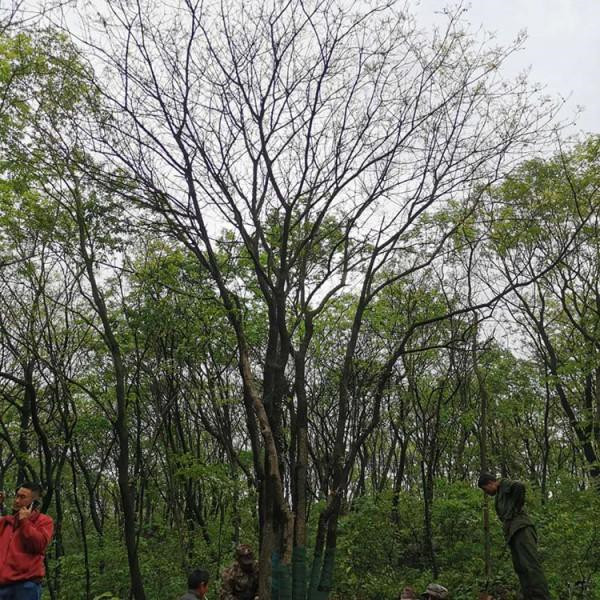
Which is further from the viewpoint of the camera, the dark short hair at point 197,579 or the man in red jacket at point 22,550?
the dark short hair at point 197,579

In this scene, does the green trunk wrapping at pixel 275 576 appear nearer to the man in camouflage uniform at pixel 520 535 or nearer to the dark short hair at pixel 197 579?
the dark short hair at pixel 197 579

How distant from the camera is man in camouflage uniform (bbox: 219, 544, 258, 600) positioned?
355 inches

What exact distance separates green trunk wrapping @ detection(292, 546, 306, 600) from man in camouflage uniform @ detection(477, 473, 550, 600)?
7.46ft

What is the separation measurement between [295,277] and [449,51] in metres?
4.02

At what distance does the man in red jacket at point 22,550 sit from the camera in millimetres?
5875

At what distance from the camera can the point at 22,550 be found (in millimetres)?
5930

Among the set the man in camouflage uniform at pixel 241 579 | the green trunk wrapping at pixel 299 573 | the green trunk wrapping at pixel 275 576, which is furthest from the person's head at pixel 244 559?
the green trunk wrapping at pixel 275 576

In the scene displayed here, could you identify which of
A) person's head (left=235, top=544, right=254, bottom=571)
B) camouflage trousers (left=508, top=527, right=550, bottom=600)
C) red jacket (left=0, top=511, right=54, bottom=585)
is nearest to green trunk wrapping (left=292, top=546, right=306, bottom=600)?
camouflage trousers (left=508, top=527, right=550, bottom=600)

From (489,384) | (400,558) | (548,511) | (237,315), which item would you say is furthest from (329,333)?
(237,315)

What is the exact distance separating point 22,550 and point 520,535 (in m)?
5.18

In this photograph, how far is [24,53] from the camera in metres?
9.07

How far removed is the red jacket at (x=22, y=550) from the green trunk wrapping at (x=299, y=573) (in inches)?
109

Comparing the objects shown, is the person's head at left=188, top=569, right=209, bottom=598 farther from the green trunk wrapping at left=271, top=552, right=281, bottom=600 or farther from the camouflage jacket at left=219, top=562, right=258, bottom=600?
the camouflage jacket at left=219, top=562, right=258, bottom=600

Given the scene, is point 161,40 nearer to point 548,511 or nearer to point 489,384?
point 548,511
